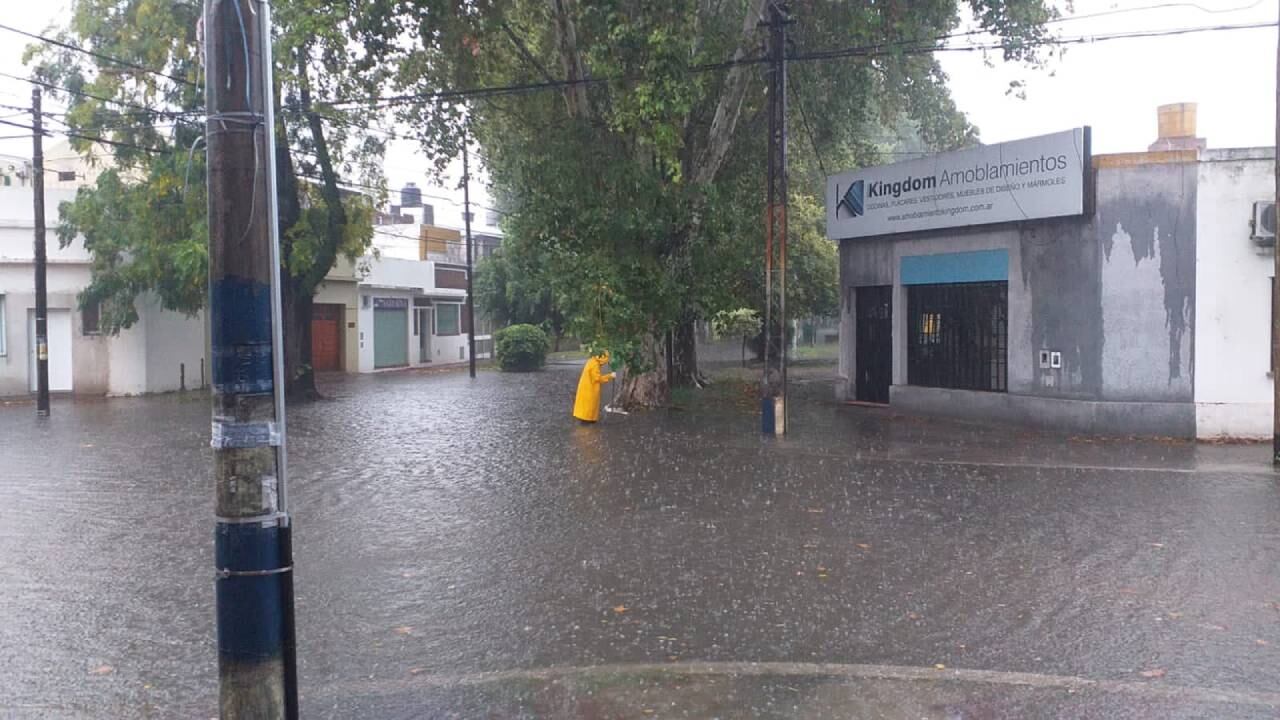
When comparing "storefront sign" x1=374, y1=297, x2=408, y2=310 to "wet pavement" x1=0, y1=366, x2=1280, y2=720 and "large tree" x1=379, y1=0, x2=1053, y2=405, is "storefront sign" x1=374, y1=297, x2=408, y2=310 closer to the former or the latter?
"large tree" x1=379, y1=0, x2=1053, y2=405

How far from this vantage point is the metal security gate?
20.3 meters

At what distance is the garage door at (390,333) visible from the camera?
38.1m

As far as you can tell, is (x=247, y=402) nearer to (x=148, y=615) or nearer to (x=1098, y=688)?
(x=148, y=615)

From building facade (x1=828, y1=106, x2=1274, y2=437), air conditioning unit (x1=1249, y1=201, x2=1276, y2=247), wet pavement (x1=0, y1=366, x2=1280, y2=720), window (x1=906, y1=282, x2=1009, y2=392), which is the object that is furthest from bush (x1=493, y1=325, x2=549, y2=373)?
air conditioning unit (x1=1249, y1=201, x2=1276, y2=247)

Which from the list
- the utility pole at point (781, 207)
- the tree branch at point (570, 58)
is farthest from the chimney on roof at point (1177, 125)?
the tree branch at point (570, 58)

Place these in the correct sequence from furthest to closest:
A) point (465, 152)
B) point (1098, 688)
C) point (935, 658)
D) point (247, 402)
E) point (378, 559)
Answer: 1. point (465, 152)
2. point (378, 559)
3. point (935, 658)
4. point (1098, 688)
5. point (247, 402)

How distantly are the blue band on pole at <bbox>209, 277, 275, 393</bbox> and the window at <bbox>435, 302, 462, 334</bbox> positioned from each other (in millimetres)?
38765

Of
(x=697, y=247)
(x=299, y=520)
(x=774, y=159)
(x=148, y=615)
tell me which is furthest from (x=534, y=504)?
(x=697, y=247)

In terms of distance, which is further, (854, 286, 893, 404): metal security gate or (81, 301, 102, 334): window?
(81, 301, 102, 334): window

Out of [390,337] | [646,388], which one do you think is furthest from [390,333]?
[646,388]

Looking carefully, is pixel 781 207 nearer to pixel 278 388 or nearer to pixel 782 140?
pixel 782 140

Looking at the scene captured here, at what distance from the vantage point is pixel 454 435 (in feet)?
56.6

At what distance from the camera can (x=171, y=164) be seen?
2236 cm

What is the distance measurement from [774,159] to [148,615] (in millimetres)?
11723
